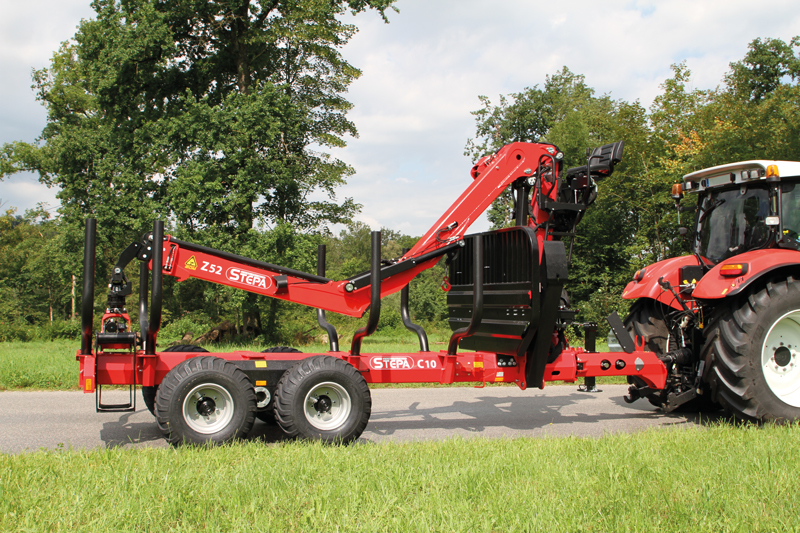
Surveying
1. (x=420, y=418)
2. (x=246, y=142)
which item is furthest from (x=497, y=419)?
(x=246, y=142)

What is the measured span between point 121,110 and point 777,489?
67.1ft

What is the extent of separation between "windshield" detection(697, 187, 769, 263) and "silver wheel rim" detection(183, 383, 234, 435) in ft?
18.9

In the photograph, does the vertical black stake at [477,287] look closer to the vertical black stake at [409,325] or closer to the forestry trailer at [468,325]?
the forestry trailer at [468,325]

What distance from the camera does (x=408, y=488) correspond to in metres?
3.65

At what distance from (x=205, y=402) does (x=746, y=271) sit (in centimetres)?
537

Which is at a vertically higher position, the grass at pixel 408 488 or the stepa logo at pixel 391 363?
the stepa logo at pixel 391 363

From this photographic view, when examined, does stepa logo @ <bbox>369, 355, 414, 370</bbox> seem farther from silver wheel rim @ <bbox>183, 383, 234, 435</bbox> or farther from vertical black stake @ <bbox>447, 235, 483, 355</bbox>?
silver wheel rim @ <bbox>183, 383, 234, 435</bbox>

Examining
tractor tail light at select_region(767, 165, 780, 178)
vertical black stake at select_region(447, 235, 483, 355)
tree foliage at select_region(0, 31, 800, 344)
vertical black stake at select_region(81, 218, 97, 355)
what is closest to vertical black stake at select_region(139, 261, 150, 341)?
vertical black stake at select_region(81, 218, 97, 355)

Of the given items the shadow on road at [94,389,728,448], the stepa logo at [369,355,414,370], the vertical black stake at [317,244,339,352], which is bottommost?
the shadow on road at [94,389,728,448]

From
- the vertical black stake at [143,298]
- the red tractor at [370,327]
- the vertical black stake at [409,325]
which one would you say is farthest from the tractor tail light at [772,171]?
the vertical black stake at [143,298]

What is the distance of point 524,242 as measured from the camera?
592cm

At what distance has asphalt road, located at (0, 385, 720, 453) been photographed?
19.0 feet

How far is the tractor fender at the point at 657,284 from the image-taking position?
23.7 feet

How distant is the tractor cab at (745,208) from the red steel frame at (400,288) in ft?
5.60
